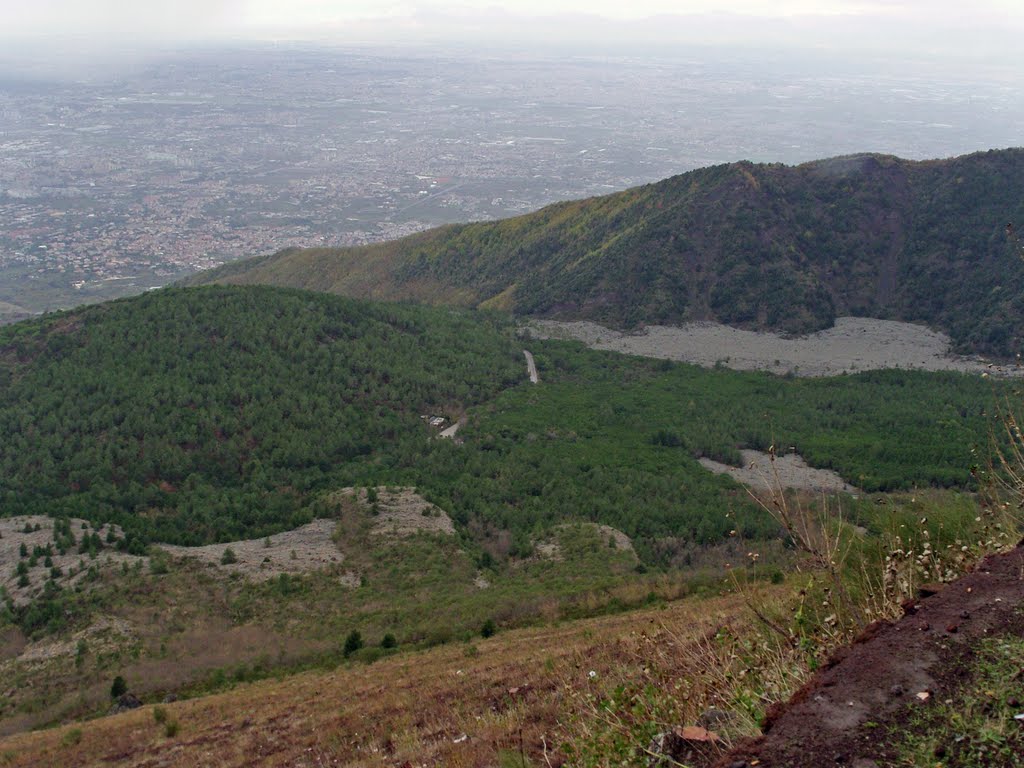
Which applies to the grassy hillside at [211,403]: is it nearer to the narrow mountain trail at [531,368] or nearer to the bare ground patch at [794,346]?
the narrow mountain trail at [531,368]

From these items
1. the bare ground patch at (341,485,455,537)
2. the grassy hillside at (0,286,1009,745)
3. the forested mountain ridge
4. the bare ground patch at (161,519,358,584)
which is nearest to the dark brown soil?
the grassy hillside at (0,286,1009,745)

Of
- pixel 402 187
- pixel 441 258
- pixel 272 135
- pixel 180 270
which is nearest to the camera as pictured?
pixel 441 258

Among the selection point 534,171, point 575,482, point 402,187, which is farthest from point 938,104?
point 575,482

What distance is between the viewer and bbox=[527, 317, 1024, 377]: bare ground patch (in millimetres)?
40375

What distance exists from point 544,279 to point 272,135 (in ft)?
418

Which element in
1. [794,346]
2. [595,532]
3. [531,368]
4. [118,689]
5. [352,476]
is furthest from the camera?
[794,346]

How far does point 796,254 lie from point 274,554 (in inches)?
1644

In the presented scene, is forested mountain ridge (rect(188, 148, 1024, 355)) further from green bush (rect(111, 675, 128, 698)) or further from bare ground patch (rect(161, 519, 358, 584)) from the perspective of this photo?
green bush (rect(111, 675, 128, 698))

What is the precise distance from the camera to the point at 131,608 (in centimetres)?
1644

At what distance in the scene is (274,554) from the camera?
64.6 ft

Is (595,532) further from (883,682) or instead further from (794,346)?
(794,346)

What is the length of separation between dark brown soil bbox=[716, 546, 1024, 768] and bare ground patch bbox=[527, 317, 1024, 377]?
3615cm

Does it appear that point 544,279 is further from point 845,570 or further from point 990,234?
point 845,570

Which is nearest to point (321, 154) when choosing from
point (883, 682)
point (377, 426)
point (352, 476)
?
point (377, 426)
